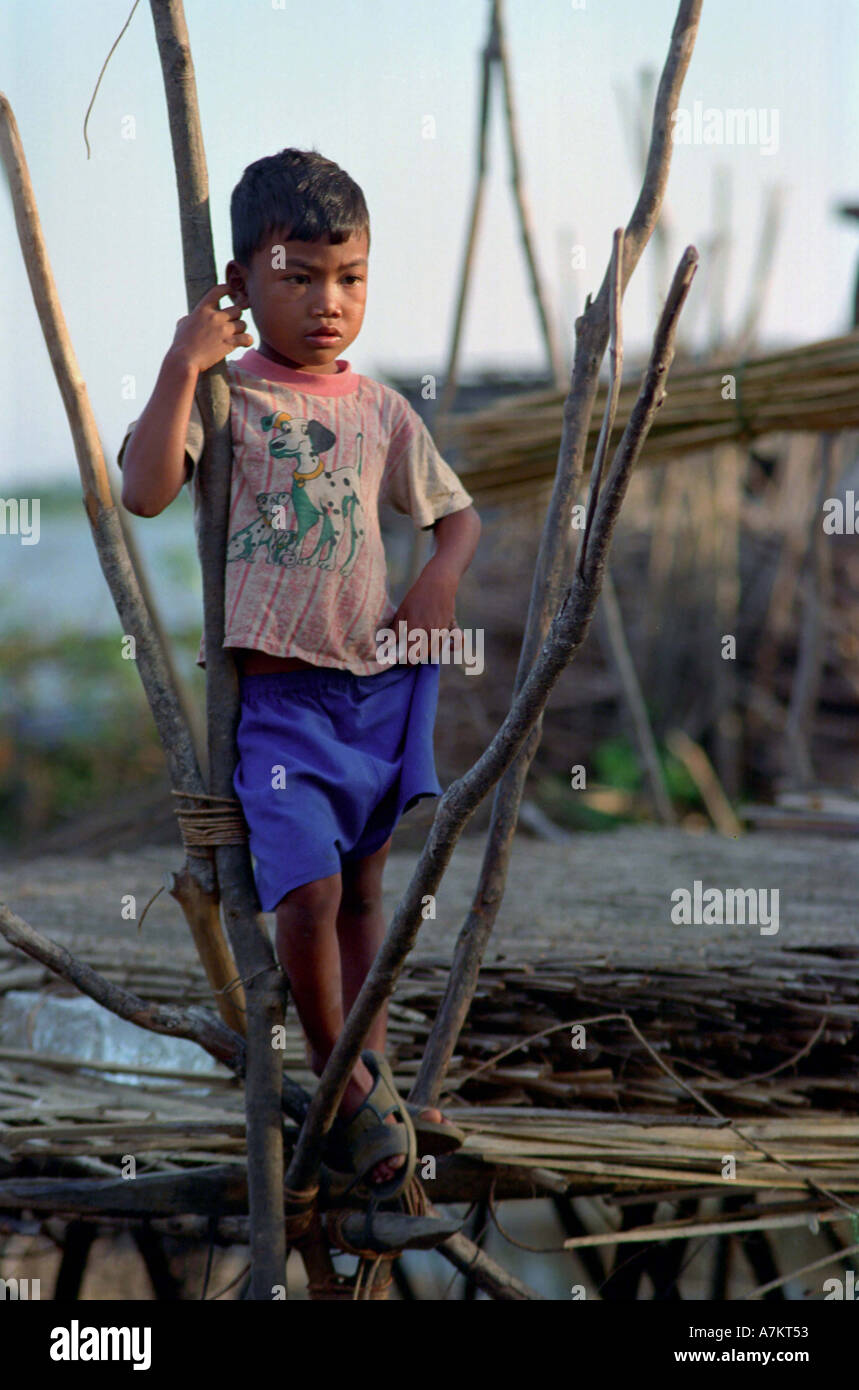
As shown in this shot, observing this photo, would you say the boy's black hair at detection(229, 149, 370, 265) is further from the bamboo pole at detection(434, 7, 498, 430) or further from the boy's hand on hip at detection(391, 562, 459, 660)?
the bamboo pole at detection(434, 7, 498, 430)

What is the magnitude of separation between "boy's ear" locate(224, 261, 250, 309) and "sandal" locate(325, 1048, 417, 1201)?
64 cm

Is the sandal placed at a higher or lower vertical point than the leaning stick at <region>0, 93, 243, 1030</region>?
lower

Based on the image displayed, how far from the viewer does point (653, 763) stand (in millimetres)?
3148

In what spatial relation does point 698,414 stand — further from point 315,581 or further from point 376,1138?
point 376,1138

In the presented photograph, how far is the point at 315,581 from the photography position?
111cm

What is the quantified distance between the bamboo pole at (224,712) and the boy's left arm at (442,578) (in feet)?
0.53

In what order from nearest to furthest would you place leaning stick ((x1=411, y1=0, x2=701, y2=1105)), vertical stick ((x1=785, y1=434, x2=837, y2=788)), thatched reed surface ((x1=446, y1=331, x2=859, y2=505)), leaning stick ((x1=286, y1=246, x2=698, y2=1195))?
leaning stick ((x1=286, y1=246, x2=698, y2=1195)) → leaning stick ((x1=411, y1=0, x2=701, y2=1105)) → thatched reed surface ((x1=446, y1=331, x2=859, y2=505)) → vertical stick ((x1=785, y1=434, x2=837, y2=788))

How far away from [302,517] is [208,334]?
167mm

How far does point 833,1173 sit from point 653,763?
6.32ft

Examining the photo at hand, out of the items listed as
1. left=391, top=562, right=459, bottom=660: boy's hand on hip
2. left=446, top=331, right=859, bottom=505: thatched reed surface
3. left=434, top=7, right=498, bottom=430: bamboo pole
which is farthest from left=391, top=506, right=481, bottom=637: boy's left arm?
left=434, top=7, right=498, bottom=430: bamboo pole

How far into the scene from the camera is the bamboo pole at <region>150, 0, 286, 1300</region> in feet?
3.45

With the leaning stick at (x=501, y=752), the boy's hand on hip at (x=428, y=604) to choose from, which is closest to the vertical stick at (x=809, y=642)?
the boy's hand on hip at (x=428, y=604)

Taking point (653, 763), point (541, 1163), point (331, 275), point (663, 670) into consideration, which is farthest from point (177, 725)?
point (663, 670)

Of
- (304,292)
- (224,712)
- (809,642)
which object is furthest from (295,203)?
(809,642)
